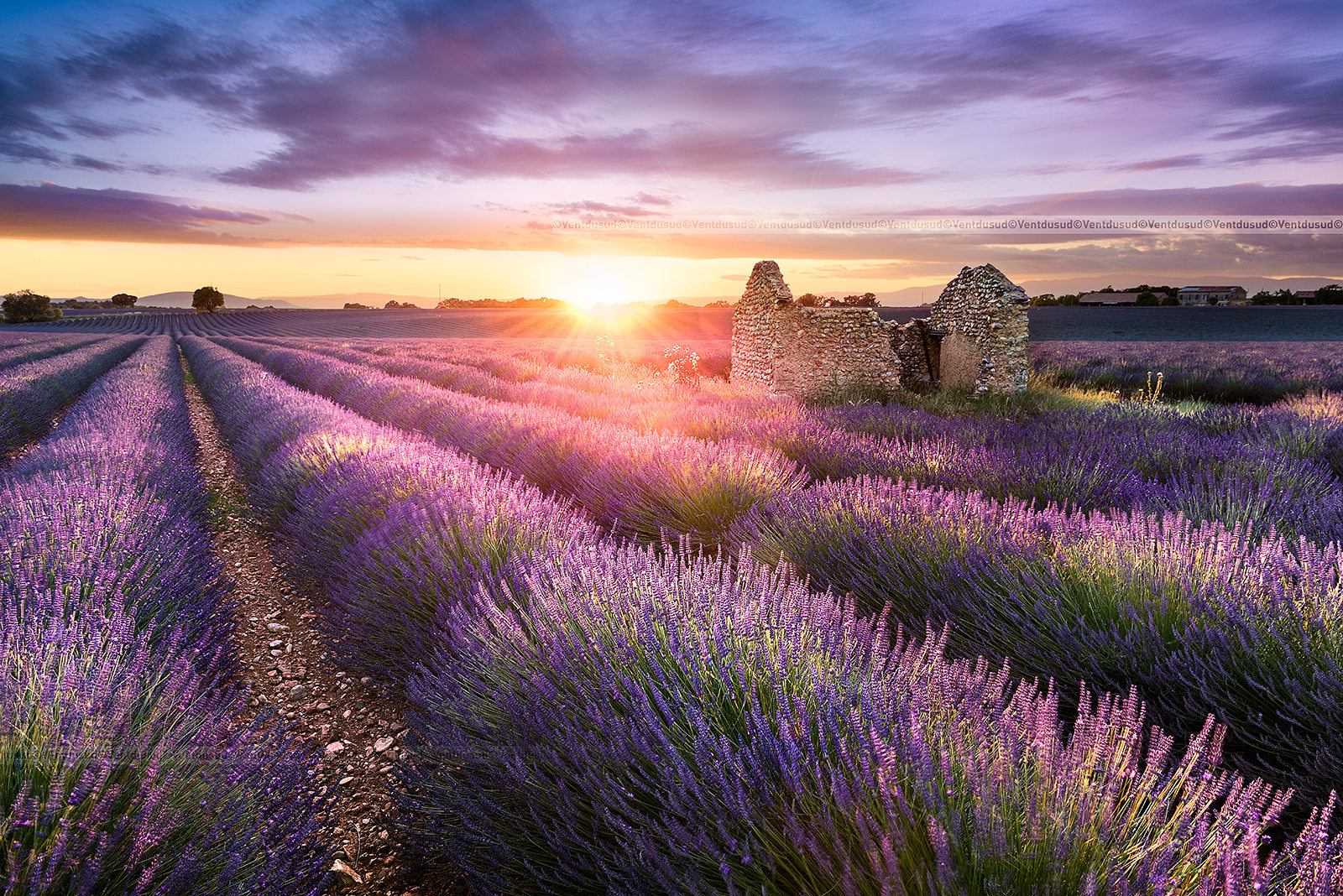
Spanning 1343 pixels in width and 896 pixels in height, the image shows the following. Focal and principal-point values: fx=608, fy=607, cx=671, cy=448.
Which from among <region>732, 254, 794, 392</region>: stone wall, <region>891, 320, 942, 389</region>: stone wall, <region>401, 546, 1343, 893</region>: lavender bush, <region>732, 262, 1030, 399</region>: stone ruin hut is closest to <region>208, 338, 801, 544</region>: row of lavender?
<region>401, 546, 1343, 893</region>: lavender bush

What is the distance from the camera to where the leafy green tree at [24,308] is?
60812mm

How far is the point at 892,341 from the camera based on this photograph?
12797 millimetres

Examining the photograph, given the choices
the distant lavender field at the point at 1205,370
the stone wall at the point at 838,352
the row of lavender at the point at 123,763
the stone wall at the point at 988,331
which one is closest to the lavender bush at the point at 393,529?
the row of lavender at the point at 123,763

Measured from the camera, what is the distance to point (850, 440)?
4.90 meters

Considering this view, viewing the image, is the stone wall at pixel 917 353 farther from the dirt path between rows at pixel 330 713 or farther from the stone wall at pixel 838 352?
the dirt path between rows at pixel 330 713

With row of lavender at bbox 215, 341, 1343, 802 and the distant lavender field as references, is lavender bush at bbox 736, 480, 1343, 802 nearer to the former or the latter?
row of lavender at bbox 215, 341, 1343, 802

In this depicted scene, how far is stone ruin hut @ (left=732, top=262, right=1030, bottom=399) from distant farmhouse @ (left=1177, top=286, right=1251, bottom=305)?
189ft

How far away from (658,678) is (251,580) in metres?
3.57

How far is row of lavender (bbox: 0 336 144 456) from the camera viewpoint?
24.6ft

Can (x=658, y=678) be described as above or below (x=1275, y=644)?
above

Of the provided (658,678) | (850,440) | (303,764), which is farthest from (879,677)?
(850,440)

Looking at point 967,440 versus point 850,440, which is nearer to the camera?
point 850,440

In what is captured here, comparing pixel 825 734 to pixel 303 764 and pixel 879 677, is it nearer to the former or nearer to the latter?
pixel 879 677

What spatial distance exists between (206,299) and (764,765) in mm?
95760
